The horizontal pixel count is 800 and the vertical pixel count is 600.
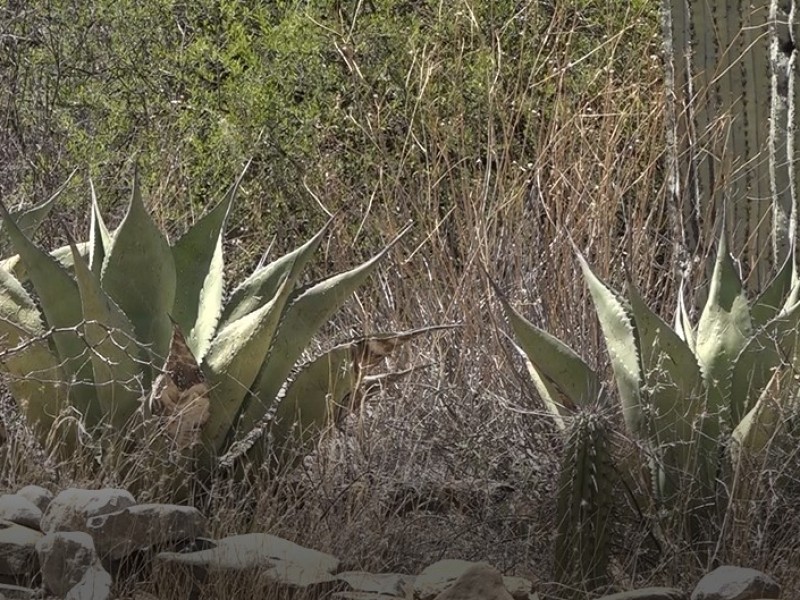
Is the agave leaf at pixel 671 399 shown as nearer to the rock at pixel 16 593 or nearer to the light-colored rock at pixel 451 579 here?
the light-colored rock at pixel 451 579

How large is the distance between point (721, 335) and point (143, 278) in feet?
5.05

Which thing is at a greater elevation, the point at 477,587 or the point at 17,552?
the point at 17,552

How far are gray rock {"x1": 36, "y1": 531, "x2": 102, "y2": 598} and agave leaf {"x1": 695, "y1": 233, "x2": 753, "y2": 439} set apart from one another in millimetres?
1576

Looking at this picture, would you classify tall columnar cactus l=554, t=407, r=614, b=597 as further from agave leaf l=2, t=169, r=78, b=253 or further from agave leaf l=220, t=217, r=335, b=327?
agave leaf l=2, t=169, r=78, b=253

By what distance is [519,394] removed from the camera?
4.63 meters

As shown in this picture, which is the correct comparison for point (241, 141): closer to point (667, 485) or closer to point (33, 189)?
point (33, 189)

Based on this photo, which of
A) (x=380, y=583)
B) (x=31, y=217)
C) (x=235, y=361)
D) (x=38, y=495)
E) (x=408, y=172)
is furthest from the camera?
(x=408, y=172)

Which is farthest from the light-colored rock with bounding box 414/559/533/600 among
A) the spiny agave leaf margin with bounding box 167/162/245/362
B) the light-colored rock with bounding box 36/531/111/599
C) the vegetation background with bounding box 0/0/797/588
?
the spiny agave leaf margin with bounding box 167/162/245/362

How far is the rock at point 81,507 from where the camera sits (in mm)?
3213

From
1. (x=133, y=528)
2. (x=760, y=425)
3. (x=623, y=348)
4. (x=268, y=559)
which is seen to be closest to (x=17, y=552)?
(x=133, y=528)

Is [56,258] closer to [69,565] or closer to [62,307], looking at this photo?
[62,307]

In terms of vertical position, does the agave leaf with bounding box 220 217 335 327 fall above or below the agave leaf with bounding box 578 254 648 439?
above

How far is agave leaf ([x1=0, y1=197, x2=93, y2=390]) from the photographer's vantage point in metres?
3.85

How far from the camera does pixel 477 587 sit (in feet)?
9.97
